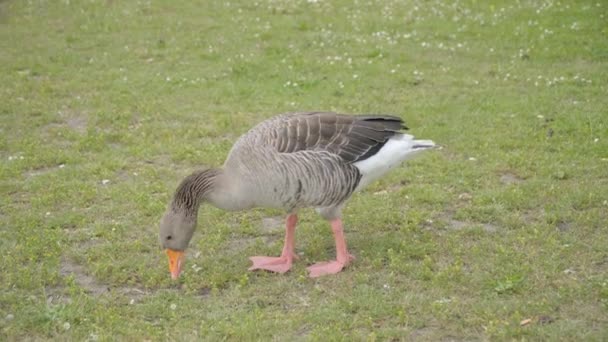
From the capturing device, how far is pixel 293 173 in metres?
5.52

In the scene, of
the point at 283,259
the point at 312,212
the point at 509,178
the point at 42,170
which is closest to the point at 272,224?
the point at 312,212

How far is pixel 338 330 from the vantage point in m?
4.89

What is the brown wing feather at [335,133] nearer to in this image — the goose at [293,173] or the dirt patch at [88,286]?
the goose at [293,173]

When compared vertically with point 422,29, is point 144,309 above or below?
below

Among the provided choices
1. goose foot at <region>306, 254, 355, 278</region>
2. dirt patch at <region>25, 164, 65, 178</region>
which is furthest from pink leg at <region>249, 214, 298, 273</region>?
dirt patch at <region>25, 164, 65, 178</region>

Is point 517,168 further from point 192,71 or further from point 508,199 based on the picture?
point 192,71

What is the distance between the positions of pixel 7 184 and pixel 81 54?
530cm

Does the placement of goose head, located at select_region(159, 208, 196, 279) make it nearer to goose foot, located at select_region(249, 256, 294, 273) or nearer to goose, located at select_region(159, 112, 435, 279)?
goose, located at select_region(159, 112, 435, 279)

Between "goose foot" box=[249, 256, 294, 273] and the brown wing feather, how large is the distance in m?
0.96

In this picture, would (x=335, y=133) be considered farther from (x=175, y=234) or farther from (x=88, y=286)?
(x=88, y=286)

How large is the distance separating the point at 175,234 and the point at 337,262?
1300mm

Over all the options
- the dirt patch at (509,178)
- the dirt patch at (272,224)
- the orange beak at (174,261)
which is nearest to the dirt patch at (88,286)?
the orange beak at (174,261)

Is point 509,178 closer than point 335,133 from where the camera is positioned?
No

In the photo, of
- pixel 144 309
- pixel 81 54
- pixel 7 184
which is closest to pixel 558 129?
pixel 144 309
